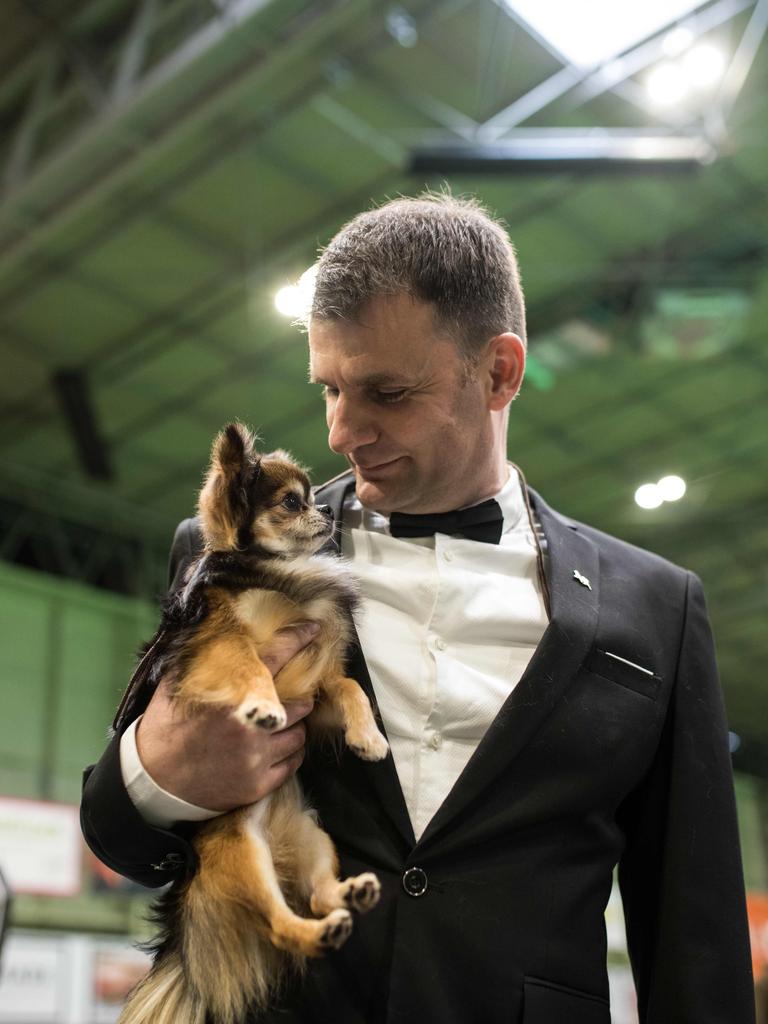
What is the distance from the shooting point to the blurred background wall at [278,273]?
10156 millimetres

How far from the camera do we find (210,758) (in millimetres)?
2285

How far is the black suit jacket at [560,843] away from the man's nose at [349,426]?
45 centimetres

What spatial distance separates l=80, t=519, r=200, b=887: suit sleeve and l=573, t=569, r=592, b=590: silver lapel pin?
0.94 meters

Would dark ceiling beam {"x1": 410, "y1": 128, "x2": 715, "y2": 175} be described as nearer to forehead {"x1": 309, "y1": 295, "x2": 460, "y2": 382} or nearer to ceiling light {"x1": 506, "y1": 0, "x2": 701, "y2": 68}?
ceiling light {"x1": 506, "y1": 0, "x2": 701, "y2": 68}

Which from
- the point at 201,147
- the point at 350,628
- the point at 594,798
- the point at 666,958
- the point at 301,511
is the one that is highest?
the point at 201,147

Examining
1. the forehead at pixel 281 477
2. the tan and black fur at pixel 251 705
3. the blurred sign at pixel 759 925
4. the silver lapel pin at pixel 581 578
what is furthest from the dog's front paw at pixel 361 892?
the blurred sign at pixel 759 925

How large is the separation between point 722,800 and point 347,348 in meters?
1.21

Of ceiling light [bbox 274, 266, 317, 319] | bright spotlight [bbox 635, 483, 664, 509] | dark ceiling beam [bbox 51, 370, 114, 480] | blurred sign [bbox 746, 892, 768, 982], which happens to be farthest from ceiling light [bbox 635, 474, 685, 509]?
blurred sign [bbox 746, 892, 768, 982]

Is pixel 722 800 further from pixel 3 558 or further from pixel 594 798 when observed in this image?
pixel 3 558

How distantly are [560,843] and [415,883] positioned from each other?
1.04 ft

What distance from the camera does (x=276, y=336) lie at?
14242 mm

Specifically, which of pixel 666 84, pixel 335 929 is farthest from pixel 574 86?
pixel 335 929

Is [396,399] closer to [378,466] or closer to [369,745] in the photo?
[378,466]

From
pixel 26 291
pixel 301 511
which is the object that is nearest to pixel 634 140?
pixel 26 291
